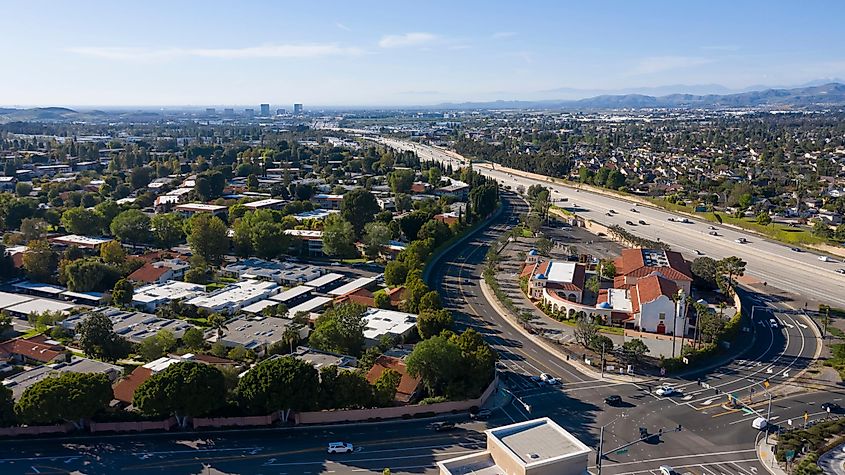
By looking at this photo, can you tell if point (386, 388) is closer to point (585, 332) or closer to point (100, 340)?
point (585, 332)

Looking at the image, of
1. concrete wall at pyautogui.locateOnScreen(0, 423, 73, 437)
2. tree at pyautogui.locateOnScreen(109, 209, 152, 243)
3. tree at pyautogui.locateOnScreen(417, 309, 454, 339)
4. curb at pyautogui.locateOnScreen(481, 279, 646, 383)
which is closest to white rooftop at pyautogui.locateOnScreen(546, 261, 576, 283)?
curb at pyautogui.locateOnScreen(481, 279, 646, 383)

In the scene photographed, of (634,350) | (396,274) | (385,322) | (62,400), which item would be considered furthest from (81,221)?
(634,350)

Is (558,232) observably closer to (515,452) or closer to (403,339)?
(403,339)

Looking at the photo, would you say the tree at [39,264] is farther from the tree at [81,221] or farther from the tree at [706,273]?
the tree at [706,273]

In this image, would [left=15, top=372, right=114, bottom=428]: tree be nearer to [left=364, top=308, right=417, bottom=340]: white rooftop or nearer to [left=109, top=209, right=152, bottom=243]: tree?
[left=364, top=308, right=417, bottom=340]: white rooftop

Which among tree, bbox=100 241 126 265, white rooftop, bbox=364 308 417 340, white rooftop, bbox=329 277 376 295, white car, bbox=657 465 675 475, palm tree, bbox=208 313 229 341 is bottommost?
white car, bbox=657 465 675 475

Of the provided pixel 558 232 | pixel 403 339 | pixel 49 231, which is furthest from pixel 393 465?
pixel 49 231
